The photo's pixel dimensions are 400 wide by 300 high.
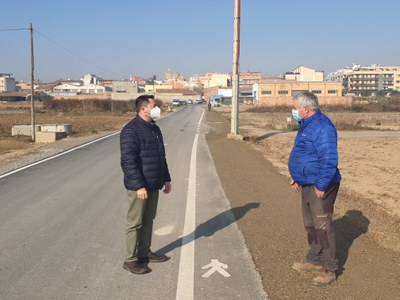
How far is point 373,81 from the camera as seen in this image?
6649 inches

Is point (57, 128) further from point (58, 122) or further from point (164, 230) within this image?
point (164, 230)

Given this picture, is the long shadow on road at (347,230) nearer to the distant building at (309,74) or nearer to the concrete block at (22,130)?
the concrete block at (22,130)

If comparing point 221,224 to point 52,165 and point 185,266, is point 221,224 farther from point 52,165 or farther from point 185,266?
point 52,165

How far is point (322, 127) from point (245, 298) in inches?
67.0

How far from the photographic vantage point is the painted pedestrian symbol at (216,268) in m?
4.37

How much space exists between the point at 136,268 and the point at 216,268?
0.82 m

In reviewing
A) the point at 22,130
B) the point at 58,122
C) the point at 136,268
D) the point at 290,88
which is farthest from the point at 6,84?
the point at 136,268

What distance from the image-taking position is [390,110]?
234 ft

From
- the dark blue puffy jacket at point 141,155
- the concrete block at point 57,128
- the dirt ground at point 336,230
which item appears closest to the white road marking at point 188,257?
the dirt ground at point 336,230

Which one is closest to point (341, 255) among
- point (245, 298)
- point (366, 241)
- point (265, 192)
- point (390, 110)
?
point (366, 241)

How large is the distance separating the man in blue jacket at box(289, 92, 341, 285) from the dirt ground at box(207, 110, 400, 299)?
216 millimetres

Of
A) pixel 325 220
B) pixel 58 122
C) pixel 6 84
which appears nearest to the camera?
pixel 325 220

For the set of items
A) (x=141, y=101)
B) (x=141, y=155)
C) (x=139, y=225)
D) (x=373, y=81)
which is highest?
(x=373, y=81)

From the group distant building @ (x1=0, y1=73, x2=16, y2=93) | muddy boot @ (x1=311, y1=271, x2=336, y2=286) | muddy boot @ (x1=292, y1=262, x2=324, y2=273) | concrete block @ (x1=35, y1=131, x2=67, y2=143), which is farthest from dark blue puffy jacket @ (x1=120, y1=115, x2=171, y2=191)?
distant building @ (x1=0, y1=73, x2=16, y2=93)
